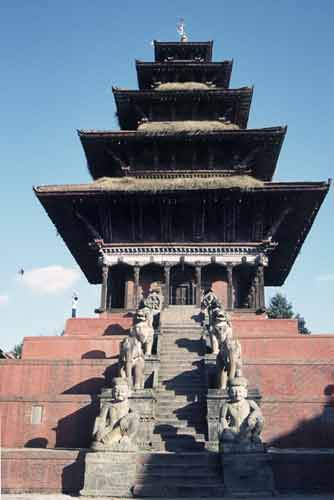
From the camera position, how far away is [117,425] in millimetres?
10867

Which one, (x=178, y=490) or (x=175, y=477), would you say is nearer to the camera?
(x=178, y=490)

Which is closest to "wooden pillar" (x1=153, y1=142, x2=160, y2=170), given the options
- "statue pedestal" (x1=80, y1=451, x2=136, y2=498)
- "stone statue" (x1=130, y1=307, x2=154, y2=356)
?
"stone statue" (x1=130, y1=307, x2=154, y2=356)

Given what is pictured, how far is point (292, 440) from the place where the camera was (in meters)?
13.5

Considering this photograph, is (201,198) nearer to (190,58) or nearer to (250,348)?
(250,348)

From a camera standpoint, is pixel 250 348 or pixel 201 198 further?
pixel 201 198

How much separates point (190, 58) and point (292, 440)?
26346 mm

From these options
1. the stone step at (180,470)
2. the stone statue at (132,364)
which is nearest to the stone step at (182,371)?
→ the stone statue at (132,364)

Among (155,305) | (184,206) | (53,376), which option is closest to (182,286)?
(184,206)

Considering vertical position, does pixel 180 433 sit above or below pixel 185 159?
below

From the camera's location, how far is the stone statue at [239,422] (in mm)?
10312

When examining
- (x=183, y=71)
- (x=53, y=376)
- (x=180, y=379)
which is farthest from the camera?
(x=183, y=71)

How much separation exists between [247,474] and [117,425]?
2.76 m

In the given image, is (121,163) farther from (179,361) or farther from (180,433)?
(180,433)

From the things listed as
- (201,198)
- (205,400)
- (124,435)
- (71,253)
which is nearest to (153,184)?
(201,198)
